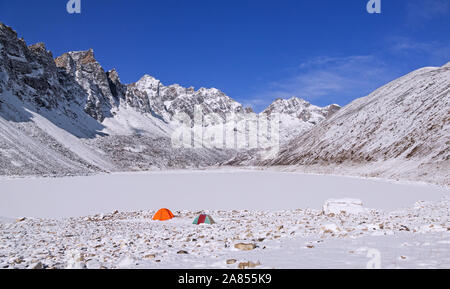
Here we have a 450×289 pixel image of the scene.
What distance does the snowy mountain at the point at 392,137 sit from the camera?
171 feet

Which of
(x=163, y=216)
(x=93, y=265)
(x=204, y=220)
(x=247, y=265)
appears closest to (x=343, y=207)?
(x=204, y=220)

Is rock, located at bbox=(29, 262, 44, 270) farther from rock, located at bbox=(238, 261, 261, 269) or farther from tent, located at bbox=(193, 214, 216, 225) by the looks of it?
tent, located at bbox=(193, 214, 216, 225)

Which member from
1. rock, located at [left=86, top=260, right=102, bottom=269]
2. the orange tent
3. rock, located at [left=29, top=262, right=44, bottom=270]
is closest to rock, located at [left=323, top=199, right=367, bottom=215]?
the orange tent

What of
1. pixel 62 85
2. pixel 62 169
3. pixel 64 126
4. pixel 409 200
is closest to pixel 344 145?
pixel 409 200

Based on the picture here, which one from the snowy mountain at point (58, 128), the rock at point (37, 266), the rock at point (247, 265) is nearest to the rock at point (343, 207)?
the rock at point (247, 265)

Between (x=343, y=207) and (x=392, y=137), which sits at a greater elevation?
(x=392, y=137)

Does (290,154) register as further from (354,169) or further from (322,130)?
(354,169)

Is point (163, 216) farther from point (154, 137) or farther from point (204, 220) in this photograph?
point (154, 137)

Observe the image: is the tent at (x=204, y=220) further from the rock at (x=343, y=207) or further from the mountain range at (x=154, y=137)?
the mountain range at (x=154, y=137)

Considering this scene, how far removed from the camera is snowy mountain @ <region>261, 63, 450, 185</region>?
171 ft

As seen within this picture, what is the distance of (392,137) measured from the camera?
224 ft

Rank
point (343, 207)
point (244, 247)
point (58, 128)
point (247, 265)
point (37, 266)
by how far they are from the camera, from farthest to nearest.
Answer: point (58, 128) → point (343, 207) → point (244, 247) → point (37, 266) → point (247, 265)

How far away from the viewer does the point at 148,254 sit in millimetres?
8930

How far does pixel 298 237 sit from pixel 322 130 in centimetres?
9622
